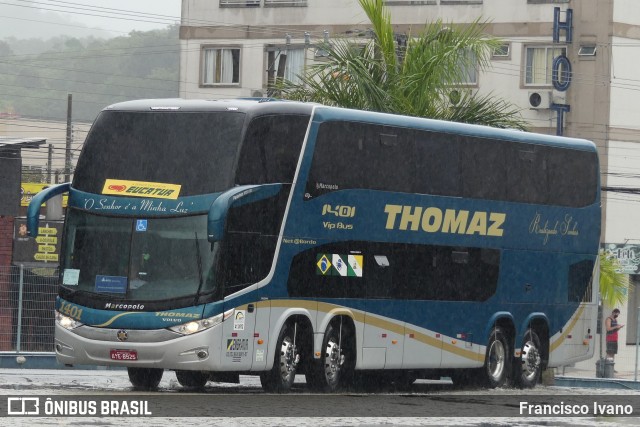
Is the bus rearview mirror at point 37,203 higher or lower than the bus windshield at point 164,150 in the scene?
lower

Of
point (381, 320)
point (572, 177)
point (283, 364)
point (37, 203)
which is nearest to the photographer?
point (37, 203)

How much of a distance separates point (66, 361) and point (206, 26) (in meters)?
46.2

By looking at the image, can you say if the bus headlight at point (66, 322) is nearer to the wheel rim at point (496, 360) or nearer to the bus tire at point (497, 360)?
the bus tire at point (497, 360)

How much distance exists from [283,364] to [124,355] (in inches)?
92.0

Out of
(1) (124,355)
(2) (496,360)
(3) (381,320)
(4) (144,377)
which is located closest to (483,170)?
(2) (496,360)

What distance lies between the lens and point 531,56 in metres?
61.1

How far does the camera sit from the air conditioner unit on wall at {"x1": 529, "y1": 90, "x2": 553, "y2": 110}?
59594mm

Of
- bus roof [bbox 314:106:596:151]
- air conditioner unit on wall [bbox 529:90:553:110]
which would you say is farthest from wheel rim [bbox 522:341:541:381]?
air conditioner unit on wall [bbox 529:90:553:110]

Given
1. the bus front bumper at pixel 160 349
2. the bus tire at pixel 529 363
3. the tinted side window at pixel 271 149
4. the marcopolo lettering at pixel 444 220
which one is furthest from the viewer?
the bus tire at pixel 529 363

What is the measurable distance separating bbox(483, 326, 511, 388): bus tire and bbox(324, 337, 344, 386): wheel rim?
3.93 metres

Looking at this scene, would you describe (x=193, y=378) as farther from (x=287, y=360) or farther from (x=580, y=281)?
(x=580, y=281)

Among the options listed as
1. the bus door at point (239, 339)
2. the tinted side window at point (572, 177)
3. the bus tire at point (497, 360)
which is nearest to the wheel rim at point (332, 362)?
the bus door at point (239, 339)

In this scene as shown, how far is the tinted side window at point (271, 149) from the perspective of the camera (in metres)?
21.0

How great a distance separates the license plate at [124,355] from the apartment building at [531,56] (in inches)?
1368
